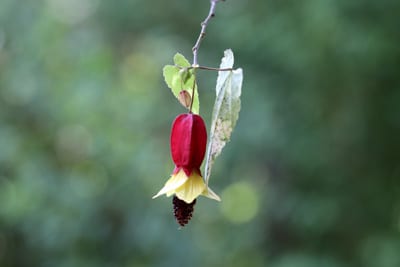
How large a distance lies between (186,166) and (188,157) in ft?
0.05

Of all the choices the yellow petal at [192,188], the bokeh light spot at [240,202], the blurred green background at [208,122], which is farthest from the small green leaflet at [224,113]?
the bokeh light spot at [240,202]

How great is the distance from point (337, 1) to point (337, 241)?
1248mm

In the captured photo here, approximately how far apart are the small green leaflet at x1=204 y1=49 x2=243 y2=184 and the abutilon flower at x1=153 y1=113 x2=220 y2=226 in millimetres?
105

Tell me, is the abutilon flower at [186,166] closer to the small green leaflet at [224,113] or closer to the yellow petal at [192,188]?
the yellow petal at [192,188]

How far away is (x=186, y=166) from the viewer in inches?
47.2

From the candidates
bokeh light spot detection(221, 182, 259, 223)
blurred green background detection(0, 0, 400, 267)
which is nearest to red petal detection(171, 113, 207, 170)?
blurred green background detection(0, 0, 400, 267)

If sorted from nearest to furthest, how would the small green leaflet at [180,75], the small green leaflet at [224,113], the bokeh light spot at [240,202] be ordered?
the small green leaflet at [224,113]
the small green leaflet at [180,75]
the bokeh light spot at [240,202]

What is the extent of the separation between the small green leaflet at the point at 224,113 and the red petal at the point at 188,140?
11 cm

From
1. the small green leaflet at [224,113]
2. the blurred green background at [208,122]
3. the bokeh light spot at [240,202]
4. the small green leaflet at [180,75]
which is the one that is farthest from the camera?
the bokeh light spot at [240,202]

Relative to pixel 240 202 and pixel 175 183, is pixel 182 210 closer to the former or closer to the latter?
pixel 175 183

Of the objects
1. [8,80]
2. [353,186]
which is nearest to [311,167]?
[353,186]

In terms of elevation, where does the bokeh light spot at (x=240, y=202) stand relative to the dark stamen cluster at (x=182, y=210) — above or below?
above

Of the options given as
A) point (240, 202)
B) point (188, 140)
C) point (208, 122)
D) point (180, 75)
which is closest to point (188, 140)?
point (188, 140)

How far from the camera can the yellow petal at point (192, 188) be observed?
116 centimetres
